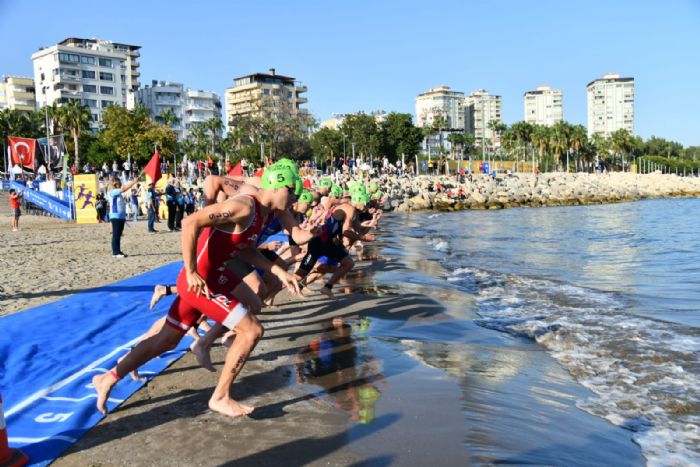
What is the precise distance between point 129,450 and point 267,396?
51.6 inches

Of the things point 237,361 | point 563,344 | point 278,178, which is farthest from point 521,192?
point 237,361

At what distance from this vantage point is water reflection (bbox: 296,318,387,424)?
493 cm

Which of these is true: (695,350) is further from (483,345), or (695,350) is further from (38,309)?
(38,309)

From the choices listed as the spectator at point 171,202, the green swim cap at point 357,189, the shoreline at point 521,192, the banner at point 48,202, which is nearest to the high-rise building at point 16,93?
the shoreline at point 521,192

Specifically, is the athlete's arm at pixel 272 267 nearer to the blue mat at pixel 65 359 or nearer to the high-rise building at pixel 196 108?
the blue mat at pixel 65 359

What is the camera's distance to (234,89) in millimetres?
134750

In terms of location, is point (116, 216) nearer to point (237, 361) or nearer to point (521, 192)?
point (237, 361)

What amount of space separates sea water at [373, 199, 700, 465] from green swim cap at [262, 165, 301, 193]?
2.37 metres

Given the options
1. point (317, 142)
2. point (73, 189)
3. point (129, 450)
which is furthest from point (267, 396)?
point (317, 142)

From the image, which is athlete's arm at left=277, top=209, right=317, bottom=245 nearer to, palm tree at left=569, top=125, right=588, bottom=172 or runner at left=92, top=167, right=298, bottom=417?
runner at left=92, top=167, right=298, bottom=417

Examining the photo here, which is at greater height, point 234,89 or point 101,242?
point 234,89

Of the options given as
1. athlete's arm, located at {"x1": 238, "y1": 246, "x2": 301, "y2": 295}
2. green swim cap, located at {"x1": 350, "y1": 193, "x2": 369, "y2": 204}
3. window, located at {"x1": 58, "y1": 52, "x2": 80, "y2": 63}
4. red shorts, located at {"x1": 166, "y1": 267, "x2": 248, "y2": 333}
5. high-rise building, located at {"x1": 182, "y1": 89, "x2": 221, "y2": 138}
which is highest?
window, located at {"x1": 58, "y1": 52, "x2": 80, "y2": 63}

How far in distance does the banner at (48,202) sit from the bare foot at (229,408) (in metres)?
26.3

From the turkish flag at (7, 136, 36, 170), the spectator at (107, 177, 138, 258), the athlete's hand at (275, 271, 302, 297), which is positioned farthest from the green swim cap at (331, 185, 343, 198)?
the turkish flag at (7, 136, 36, 170)
